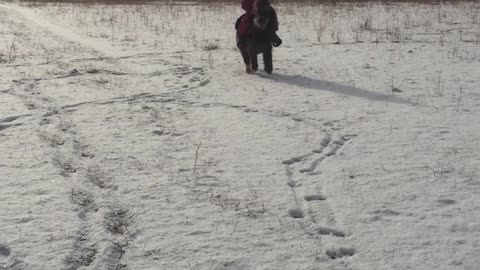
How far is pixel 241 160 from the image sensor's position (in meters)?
5.45

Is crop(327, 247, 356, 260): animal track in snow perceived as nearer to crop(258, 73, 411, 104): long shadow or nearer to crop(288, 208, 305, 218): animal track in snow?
crop(288, 208, 305, 218): animal track in snow

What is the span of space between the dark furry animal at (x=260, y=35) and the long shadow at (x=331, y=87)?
1.16 feet

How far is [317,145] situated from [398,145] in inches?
38.4

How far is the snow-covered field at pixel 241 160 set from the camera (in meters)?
3.73

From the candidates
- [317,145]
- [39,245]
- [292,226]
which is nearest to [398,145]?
[317,145]

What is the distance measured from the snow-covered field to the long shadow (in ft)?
0.19

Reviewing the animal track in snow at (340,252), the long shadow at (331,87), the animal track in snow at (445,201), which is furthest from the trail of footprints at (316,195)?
the long shadow at (331,87)

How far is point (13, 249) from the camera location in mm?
3654

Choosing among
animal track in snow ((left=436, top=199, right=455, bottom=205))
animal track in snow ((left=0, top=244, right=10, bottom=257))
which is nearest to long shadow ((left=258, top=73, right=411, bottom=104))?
animal track in snow ((left=436, top=199, right=455, bottom=205))

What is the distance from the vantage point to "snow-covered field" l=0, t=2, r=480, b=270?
3727 mm

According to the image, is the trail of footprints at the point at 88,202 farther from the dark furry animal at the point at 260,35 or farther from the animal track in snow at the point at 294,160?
the dark furry animal at the point at 260,35

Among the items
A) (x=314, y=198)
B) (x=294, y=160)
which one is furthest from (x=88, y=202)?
(x=294, y=160)

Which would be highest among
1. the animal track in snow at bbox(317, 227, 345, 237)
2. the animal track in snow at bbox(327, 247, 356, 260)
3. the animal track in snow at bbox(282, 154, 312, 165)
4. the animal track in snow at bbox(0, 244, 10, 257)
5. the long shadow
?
the long shadow

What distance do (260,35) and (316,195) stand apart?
5.16 m
